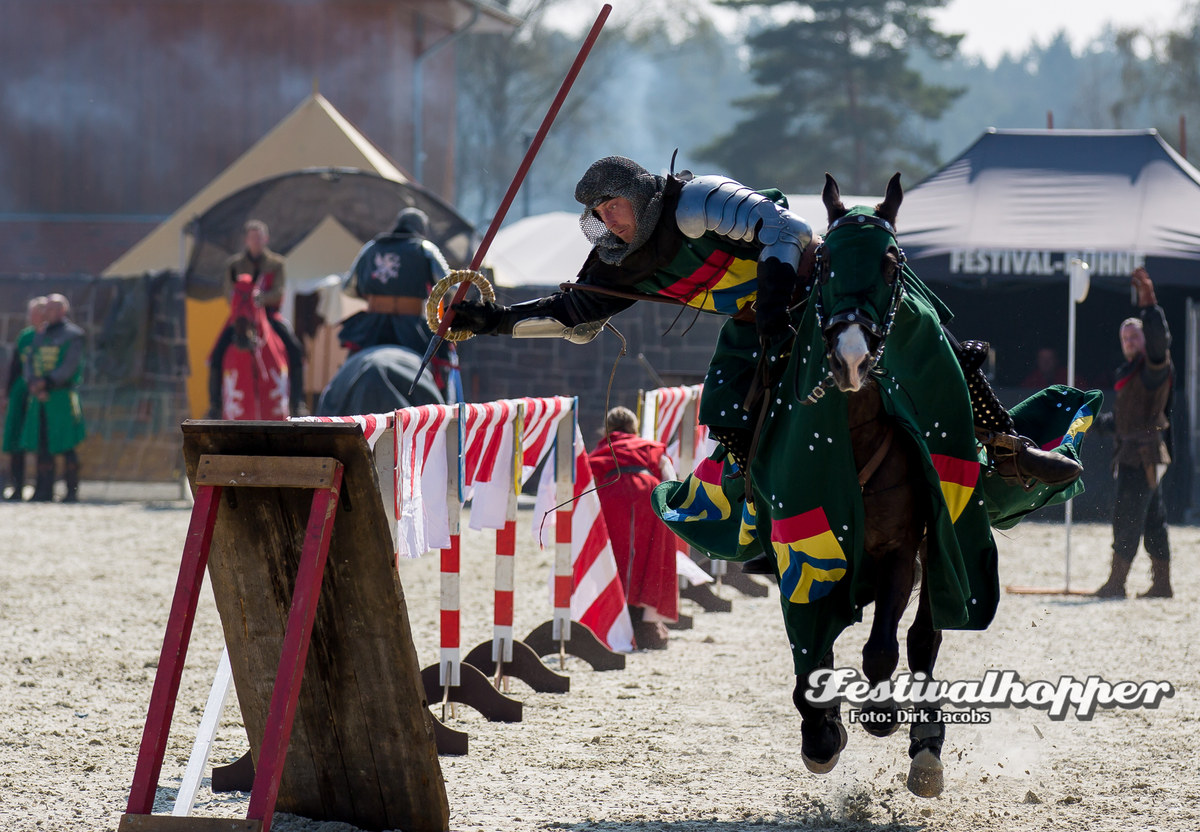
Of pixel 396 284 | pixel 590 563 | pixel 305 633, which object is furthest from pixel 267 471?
pixel 396 284

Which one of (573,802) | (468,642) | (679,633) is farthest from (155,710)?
(679,633)

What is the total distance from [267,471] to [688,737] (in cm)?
227

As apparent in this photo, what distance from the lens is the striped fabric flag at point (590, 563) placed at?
6820 millimetres

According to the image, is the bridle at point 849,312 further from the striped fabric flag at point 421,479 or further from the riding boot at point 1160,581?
the riding boot at point 1160,581

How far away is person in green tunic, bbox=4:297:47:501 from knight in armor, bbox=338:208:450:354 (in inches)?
255

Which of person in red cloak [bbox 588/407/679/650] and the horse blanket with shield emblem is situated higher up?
the horse blanket with shield emblem

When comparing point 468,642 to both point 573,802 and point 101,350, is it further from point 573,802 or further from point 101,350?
point 101,350

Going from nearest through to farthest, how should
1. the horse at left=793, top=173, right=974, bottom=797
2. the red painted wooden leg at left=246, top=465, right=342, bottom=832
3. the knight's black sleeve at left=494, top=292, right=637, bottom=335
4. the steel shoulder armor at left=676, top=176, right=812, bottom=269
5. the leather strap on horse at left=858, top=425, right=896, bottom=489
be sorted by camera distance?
1. the red painted wooden leg at left=246, top=465, right=342, bottom=832
2. the horse at left=793, top=173, right=974, bottom=797
3. the leather strap on horse at left=858, top=425, right=896, bottom=489
4. the steel shoulder armor at left=676, top=176, right=812, bottom=269
5. the knight's black sleeve at left=494, top=292, right=637, bottom=335

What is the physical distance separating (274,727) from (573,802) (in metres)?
1.24

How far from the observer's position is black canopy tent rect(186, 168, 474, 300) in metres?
13.9

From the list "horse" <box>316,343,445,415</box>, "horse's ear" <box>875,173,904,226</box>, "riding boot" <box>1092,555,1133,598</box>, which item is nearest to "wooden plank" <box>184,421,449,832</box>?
"horse's ear" <box>875,173,904,226</box>

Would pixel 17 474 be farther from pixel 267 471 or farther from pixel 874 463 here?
pixel 874 463

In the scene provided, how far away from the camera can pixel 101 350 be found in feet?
49.4

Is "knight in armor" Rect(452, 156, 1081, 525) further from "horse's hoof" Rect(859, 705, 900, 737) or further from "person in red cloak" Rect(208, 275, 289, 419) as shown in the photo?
"person in red cloak" Rect(208, 275, 289, 419)
